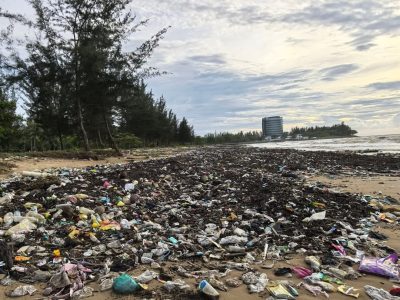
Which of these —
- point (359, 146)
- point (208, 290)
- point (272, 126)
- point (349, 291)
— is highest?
point (272, 126)

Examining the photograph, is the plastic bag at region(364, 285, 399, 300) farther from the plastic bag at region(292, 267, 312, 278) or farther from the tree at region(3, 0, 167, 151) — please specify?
the tree at region(3, 0, 167, 151)

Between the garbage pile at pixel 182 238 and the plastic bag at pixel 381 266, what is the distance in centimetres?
1

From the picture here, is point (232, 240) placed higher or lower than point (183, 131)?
lower

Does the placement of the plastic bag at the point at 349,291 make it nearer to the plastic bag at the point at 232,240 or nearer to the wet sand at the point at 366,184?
the plastic bag at the point at 232,240

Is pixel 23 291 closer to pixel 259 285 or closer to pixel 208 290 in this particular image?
pixel 208 290

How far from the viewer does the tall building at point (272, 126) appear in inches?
Answer: 5236

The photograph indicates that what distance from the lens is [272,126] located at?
134 metres

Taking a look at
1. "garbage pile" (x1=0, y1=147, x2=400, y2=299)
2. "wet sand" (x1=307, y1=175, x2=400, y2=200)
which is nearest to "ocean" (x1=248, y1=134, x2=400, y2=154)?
"wet sand" (x1=307, y1=175, x2=400, y2=200)

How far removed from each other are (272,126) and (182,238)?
13182cm

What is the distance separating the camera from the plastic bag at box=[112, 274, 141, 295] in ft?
11.4

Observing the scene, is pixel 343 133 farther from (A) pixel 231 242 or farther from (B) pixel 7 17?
(A) pixel 231 242

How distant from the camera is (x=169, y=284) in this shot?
3.58m

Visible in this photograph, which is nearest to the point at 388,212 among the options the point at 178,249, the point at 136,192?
the point at 178,249

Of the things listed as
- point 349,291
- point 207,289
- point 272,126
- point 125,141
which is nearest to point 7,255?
point 207,289
